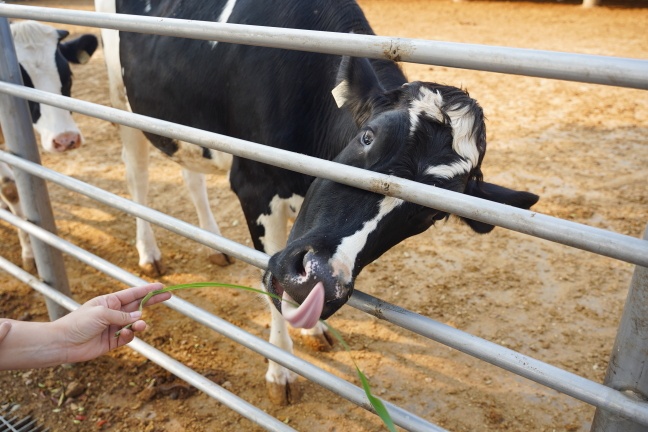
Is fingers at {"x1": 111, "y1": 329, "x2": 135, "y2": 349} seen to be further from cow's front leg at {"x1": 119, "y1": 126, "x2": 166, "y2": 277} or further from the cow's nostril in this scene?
cow's front leg at {"x1": 119, "y1": 126, "x2": 166, "y2": 277}

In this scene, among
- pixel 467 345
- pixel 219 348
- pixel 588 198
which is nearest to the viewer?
pixel 467 345

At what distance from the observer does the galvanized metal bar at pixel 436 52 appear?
2.91ft

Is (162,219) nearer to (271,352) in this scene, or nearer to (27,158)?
(271,352)

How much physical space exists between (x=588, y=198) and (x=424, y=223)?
3149 millimetres

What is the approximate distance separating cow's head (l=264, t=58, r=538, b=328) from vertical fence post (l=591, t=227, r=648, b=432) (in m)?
0.58

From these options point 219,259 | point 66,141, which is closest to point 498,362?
point 219,259

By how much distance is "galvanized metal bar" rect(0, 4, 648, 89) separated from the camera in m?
0.89

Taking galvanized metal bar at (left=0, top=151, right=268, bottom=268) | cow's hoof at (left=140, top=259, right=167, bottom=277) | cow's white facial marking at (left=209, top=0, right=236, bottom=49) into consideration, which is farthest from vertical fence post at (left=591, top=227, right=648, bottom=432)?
cow's hoof at (left=140, top=259, right=167, bottom=277)

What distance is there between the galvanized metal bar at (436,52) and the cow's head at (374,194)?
0.41 m

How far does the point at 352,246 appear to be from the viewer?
1337 mm

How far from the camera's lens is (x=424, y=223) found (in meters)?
1.58

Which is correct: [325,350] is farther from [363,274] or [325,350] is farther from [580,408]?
[580,408]

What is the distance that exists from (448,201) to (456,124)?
1.87ft

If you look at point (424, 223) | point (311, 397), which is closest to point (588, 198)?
point (311, 397)
